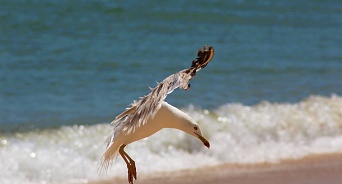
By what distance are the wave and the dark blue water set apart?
407 mm

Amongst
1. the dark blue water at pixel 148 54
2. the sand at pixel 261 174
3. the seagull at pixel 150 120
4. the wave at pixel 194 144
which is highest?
the dark blue water at pixel 148 54

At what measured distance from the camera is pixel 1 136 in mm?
9203

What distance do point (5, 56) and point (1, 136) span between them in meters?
3.13

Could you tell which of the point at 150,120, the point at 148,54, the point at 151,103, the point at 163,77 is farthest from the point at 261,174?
the point at 148,54

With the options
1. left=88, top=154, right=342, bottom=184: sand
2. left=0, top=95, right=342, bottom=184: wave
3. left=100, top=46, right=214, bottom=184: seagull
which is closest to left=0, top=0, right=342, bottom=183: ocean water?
left=0, top=95, right=342, bottom=184: wave

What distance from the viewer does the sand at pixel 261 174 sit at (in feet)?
26.5

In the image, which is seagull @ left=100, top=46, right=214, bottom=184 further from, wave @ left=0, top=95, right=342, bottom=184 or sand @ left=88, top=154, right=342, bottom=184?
wave @ left=0, top=95, right=342, bottom=184

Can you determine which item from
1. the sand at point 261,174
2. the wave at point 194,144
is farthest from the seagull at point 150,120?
the wave at point 194,144

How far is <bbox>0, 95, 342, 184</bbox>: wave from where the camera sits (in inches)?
331

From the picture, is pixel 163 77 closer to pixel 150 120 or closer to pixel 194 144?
pixel 194 144

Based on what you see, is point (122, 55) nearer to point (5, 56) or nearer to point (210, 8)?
point (5, 56)

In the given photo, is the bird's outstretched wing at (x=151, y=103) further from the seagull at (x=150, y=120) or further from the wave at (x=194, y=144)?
the wave at (x=194, y=144)

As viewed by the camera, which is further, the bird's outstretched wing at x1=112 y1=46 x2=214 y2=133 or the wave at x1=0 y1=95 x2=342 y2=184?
the wave at x1=0 y1=95 x2=342 y2=184

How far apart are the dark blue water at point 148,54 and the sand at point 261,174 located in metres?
1.80
